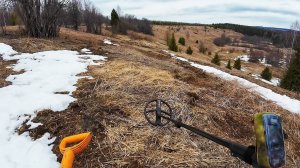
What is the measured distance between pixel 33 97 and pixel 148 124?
2.58 metres

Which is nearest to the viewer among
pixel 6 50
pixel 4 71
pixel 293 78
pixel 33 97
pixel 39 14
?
pixel 33 97

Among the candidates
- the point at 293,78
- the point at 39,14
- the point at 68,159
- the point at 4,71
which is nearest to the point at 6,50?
the point at 4,71

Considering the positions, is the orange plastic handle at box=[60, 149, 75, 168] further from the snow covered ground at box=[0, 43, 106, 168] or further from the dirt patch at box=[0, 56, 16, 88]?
the dirt patch at box=[0, 56, 16, 88]

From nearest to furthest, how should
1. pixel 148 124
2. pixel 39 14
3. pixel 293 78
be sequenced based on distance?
1. pixel 148 124
2. pixel 39 14
3. pixel 293 78

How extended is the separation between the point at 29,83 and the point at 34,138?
262 centimetres

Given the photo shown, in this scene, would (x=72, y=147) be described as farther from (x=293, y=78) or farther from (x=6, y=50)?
(x=293, y=78)

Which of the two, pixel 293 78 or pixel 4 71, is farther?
pixel 293 78

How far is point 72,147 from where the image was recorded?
3883mm

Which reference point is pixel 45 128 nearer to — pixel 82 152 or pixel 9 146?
pixel 9 146

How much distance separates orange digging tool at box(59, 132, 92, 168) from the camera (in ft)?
12.1

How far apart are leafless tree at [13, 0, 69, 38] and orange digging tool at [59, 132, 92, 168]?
12.6m

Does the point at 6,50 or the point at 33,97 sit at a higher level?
the point at 6,50

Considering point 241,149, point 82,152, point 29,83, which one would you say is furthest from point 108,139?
point 29,83

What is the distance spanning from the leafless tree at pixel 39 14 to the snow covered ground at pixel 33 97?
5685 mm
